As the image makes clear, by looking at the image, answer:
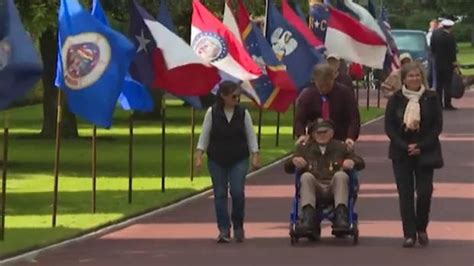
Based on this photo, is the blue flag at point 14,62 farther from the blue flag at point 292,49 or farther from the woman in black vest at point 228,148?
the blue flag at point 292,49

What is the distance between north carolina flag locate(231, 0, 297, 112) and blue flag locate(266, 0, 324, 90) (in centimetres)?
47

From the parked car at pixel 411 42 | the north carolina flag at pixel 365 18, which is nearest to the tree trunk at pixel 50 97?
the north carolina flag at pixel 365 18

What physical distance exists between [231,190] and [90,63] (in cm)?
268

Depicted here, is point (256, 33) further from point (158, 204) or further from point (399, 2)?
point (399, 2)

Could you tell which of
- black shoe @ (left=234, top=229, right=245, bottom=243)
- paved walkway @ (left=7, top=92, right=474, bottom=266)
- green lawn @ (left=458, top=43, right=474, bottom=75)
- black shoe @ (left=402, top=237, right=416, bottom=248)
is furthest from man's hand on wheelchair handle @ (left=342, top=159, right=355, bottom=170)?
green lawn @ (left=458, top=43, right=474, bottom=75)

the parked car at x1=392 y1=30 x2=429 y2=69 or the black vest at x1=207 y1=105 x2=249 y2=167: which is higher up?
the black vest at x1=207 y1=105 x2=249 y2=167

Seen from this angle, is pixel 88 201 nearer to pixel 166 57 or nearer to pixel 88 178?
pixel 166 57

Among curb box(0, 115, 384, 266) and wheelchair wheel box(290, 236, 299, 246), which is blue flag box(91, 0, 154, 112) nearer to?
curb box(0, 115, 384, 266)

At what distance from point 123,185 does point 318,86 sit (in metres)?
7.11

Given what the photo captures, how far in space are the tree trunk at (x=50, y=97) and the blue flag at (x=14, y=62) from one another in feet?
53.0

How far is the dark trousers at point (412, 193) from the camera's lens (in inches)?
625

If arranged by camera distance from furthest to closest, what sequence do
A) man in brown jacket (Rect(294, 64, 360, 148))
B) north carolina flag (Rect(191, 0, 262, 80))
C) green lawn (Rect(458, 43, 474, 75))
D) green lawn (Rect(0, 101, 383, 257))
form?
green lawn (Rect(458, 43, 474, 75)) → north carolina flag (Rect(191, 0, 262, 80)) → green lawn (Rect(0, 101, 383, 257)) → man in brown jacket (Rect(294, 64, 360, 148))

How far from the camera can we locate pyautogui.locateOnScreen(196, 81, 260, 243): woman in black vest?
54.1 feet

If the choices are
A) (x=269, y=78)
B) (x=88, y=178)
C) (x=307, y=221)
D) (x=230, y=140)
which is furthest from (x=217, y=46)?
(x=307, y=221)
